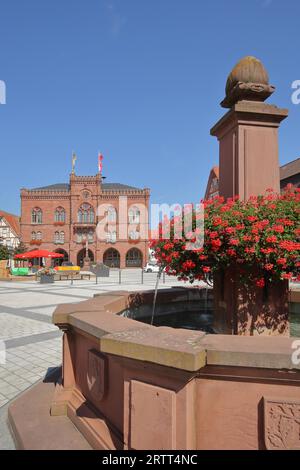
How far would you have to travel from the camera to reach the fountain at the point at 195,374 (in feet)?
6.15

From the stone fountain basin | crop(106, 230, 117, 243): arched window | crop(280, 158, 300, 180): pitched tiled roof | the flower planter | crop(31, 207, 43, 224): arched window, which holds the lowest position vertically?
the flower planter

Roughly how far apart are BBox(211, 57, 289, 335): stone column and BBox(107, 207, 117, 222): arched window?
4504 cm

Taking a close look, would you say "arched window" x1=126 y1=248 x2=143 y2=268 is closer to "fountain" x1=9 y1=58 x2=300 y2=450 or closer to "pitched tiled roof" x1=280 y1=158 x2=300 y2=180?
"pitched tiled roof" x1=280 y1=158 x2=300 y2=180

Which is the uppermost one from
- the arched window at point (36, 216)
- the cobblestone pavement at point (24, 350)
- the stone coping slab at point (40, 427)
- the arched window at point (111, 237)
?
the arched window at point (36, 216)

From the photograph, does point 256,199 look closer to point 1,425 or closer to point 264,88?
point 264,88

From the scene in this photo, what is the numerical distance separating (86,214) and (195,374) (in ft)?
158

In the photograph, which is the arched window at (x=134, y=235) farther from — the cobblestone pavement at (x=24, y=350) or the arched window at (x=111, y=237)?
the cobblestone pavement at (x=24, y=350)

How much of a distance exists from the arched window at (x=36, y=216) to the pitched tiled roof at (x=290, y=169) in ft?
112

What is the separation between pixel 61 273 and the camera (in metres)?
26.5

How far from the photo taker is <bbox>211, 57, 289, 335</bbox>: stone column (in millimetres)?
3613

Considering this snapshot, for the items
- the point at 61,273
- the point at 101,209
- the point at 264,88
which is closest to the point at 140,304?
the point at 264,88

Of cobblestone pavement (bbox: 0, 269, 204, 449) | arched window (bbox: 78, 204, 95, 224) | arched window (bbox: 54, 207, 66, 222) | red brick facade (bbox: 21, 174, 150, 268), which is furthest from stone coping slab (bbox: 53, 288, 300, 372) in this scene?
arched window (bbox: 54, 207, 66, 222)

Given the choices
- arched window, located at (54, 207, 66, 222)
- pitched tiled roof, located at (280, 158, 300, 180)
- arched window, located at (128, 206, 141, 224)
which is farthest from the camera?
arched window, located at (54, 207, 66, 222)

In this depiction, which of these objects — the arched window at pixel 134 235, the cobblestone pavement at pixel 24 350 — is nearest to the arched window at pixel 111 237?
the arched window at pixel 134 235
